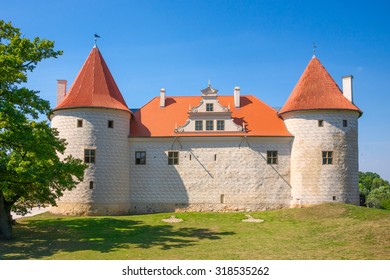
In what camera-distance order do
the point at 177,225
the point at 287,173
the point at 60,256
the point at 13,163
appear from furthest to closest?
the point at 287,173, the point at 177,225, the point at 13,163, the point at 60,256

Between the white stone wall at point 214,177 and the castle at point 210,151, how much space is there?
0.28ft

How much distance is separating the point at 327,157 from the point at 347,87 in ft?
22.7

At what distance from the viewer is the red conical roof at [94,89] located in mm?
30812

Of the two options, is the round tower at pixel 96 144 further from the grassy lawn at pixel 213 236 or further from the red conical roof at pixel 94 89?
the grassy lawn at pixel 213 236

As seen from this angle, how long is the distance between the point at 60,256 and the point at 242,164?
19.0m

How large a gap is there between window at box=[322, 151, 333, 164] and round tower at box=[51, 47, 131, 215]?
16.2 m

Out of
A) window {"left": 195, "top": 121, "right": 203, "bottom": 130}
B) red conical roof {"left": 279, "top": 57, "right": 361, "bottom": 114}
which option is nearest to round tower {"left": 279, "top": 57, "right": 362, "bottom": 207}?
red conical roof {"left": 279, "top": 57, "right": 361, "bottom": 114}

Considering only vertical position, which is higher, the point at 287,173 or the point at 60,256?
the point at 287,173

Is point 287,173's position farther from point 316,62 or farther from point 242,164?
point 316,62

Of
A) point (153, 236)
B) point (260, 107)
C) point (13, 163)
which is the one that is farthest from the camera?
point (260, 107)

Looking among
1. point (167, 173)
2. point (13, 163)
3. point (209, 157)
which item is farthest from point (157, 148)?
point (13, 163)

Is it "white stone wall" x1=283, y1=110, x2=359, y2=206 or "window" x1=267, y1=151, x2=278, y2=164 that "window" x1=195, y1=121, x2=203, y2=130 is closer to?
"window" x1=267, y1=151, x2=278, y2=164

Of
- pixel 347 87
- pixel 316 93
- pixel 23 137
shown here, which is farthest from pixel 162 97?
pixel 23 137

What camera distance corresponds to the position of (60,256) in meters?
15.8
